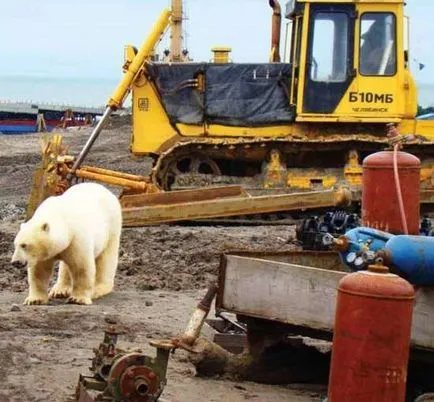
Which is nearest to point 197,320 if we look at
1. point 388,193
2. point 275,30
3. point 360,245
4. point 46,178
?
point 360,245

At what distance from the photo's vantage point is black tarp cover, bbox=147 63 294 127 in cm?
1811

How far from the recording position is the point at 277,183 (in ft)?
59.3

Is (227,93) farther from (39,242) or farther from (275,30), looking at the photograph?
(39,242)

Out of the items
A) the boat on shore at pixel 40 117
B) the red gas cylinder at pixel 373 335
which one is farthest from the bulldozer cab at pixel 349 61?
the boat on shore at pixel 40 117

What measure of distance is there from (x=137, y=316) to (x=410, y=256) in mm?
3816

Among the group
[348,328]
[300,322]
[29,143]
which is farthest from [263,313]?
[29,143]

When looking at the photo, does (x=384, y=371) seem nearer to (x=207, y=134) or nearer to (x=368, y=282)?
(x=368, y=282)

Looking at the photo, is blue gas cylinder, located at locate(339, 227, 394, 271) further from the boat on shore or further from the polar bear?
the boat on shore

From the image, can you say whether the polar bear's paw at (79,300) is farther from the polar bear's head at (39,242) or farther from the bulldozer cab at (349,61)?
the bulldozer cab at (349,61)

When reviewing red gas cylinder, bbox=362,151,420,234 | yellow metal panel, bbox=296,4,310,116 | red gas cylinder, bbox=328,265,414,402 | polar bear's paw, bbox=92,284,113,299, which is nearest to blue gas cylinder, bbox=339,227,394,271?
red gas cylinder, bbox=328,265,414,402

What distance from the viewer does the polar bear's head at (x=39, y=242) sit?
1014 centimetres

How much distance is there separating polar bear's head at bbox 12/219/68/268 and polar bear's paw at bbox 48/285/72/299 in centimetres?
72

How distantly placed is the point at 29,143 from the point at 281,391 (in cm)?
3925

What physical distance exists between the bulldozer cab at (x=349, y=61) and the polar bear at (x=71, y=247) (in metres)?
7.06
